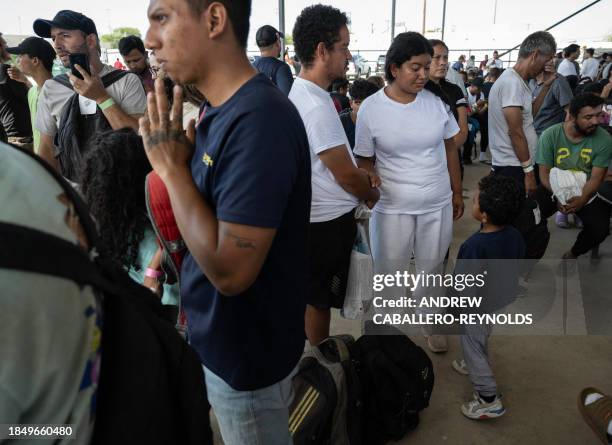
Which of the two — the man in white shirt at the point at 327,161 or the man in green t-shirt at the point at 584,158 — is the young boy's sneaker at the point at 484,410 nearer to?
the man in white shirt at the point at 327,161

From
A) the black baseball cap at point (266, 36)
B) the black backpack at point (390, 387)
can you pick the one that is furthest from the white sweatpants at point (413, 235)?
the black baseball cap at point (266, 36)

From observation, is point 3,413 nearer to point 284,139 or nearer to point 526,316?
point 284,139

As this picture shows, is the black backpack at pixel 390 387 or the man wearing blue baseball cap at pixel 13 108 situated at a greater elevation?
the man wearing blue baseball cap at pixel 13 108

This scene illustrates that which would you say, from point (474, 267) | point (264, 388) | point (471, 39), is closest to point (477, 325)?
point (474, 267)

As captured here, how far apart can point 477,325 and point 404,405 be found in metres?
0.55

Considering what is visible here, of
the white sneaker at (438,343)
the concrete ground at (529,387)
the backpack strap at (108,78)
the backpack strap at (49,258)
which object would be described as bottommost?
the concrete ground at (529,387)

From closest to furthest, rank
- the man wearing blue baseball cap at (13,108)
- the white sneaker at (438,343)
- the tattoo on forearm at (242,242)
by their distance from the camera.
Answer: the tattoo on forearm at (242,242) < the white sneaker at (438,343) < the man wearing blue baseball cap at (13,108)

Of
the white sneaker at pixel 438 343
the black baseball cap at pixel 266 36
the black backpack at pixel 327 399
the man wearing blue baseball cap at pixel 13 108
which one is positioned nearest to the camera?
the black backpack at pixel 327 399

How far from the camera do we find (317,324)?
2.39 m

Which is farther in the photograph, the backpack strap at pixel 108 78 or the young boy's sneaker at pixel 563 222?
the young boy's sneaker at pixel 563 222

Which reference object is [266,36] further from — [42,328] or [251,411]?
[42,328]

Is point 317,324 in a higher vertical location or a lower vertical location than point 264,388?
lower

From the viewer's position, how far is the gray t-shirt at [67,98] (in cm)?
252

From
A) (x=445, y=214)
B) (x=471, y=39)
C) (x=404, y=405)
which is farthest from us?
(x=471, y=39)
